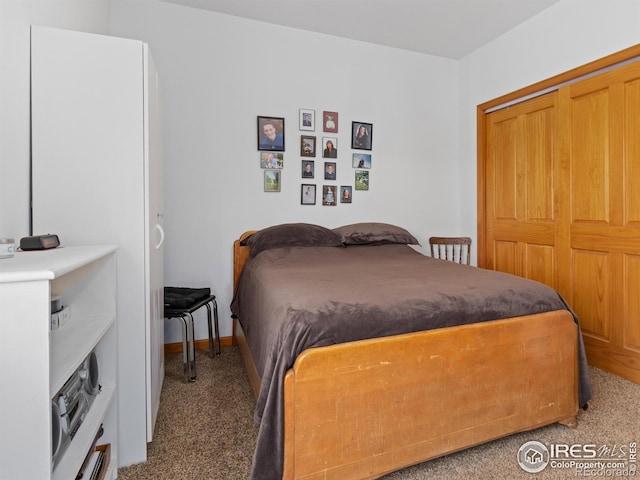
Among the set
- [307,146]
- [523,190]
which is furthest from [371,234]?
[523,190]

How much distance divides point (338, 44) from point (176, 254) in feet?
7.53

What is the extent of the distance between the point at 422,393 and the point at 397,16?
2843 millimetres

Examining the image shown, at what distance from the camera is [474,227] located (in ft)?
11.4

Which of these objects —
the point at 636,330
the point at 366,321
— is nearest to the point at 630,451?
the point at 636,330

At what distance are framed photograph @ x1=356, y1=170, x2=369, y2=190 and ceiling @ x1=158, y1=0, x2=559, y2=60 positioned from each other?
1199 mm

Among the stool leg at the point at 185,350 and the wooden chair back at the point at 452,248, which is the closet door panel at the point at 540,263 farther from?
the stool leg at the point at 185,350

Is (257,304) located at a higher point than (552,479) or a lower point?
higher

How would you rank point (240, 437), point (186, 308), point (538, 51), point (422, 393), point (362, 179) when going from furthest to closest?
point (362, 179) → point (538, 51) → point (186, 308) → point (240, 437) → point (422, 393)

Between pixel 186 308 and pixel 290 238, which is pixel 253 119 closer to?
pixel 290 238

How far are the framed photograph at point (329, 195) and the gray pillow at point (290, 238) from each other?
0.41 meters

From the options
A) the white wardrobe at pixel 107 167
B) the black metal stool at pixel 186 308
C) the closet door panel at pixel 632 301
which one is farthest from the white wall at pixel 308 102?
the closet door panel at pixel 632 301

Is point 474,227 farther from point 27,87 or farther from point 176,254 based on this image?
point 27,87

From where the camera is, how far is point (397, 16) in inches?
112

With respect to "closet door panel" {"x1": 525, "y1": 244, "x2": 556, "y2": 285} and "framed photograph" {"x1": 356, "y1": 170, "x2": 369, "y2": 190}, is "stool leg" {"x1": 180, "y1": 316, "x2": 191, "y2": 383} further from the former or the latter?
"closet door panel" {"x1": 525, "y1": 244, "x2": 556, "y2": 285}
